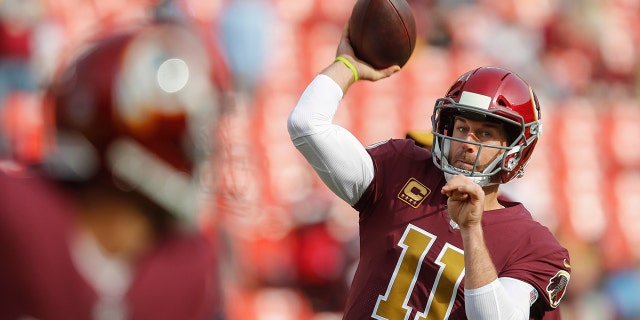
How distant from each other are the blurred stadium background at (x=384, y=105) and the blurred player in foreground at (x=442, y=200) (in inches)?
80.2

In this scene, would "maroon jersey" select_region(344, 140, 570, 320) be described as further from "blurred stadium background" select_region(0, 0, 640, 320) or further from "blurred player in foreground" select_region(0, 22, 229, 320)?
"blurred stadium background" select_region(0, 0, 640, 320)

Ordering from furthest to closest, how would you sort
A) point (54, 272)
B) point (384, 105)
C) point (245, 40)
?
point (384, 105)
point (245, 40)
point (54, 272)

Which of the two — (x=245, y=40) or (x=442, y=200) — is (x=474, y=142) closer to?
(x=442, y=200)

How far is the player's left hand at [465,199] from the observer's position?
2105mm

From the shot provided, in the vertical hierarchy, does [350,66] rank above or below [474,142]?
above

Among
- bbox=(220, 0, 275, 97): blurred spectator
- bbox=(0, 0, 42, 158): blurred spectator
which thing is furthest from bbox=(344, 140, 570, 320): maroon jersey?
bbox=(220, 0, 275, 97): blurred spectator

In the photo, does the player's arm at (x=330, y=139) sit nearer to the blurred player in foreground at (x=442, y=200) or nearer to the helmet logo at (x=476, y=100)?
the blurred player in foreground at (x=442, y=200)

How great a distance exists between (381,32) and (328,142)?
Answer: 0.34 m

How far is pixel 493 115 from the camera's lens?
2.29 m

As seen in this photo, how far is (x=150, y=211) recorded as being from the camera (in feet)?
5.09

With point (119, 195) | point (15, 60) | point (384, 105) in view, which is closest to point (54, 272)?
point (119, 195)

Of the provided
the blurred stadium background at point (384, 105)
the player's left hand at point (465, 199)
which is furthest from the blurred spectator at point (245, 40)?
the player's left hand at point (465, 199)

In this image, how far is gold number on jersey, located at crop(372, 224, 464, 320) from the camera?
2.21 metres

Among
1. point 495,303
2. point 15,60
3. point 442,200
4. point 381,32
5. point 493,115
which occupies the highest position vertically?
point 381,32
